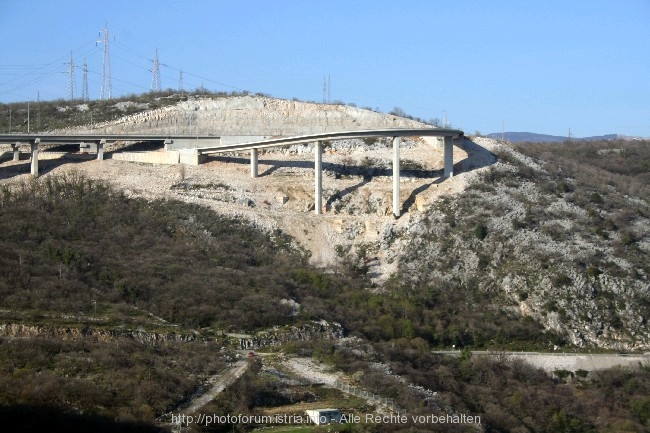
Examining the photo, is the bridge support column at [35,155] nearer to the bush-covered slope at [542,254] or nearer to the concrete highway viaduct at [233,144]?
the concrete highway viaduct at [233,144]

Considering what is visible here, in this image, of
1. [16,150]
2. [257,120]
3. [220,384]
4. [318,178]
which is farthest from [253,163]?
[220,384]

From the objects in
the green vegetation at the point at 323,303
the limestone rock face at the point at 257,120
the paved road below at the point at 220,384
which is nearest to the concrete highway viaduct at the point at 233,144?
the green vegetation at the point at 323,303

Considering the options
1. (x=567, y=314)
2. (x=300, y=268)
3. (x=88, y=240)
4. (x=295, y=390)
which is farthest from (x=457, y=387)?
(x=88, y=240)

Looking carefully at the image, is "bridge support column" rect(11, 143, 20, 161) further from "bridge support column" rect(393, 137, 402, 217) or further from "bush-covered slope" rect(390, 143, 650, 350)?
"bush-covered slope" rect(390, 143, 650, 350)

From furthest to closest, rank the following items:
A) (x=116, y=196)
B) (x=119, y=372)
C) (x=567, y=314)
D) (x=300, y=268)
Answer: (x=116, y=196) → (x=300, y=268) → (x=567, y=314) → (x=119, y=372)

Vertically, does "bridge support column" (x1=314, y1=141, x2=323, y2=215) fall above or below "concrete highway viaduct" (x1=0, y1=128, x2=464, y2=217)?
below

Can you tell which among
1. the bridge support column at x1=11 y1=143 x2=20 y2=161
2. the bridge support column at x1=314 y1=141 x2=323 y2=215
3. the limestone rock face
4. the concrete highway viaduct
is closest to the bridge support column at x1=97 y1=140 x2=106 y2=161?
the concrete highway viaduct

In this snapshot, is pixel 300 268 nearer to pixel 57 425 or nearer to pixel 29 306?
pixel 29 306
